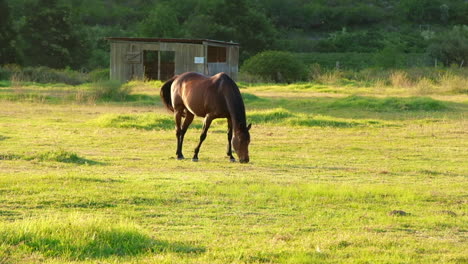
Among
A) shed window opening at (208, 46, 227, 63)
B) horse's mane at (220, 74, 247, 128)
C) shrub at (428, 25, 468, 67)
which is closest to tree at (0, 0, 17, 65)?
shed window opening at (208, 46, 227, 63)

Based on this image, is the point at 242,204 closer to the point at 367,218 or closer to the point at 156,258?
the point at 367,218

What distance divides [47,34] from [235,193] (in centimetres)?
4610

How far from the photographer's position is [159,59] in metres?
40.2

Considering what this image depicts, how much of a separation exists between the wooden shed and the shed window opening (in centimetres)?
62

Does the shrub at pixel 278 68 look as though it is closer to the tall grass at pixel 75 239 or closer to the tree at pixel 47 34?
the tree at pixel 47 34

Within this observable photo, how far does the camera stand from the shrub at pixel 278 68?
45625 millimetres

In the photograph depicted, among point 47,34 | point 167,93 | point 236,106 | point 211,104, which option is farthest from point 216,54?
point 236,106

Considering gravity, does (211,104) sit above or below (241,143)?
above

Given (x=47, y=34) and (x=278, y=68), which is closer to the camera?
(x=278, y=68)

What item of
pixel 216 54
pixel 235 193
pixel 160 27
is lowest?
pixel 235 193

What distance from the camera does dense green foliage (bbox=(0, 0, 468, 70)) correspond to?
53125 millimetres

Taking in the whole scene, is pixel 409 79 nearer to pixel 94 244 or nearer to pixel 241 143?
pixel 241 143

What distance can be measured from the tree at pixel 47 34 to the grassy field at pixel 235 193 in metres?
34.0

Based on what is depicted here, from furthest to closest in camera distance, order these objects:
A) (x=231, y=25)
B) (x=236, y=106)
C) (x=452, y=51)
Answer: (x=231, y=25) < (x=452, y=51) < (x=236, y=106)
